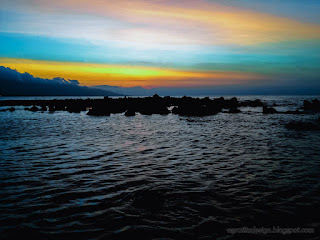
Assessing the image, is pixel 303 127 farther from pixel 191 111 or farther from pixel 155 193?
pixel 191 111

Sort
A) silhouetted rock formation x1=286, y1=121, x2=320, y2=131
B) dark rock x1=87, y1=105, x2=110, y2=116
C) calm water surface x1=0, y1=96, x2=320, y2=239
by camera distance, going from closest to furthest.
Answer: calm water surface x1=0, y1=96, x2=320, y2=239 → silhouetted rock formation x1=286, y1=121, x2=320, y2=131 → dark rock x1=87, y1=105, x2=110, y2=116

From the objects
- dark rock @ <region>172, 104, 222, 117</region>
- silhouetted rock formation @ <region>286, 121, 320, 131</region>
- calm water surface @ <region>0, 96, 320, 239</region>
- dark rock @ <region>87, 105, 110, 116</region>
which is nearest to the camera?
calm water surface @ <region>0, 96, 320, 239</region>

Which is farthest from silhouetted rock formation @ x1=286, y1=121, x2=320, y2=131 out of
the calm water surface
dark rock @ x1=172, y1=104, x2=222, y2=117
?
dark rock @ x1=172, y1=104, x2=222, y2=117

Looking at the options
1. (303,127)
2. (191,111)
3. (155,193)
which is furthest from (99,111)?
(155,193)

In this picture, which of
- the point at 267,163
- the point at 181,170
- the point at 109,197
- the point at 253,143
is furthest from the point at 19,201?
the point at 253,143

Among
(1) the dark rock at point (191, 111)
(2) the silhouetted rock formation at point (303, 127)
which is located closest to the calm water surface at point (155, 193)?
(2) the silhouetted rock formation at point (303, 127)

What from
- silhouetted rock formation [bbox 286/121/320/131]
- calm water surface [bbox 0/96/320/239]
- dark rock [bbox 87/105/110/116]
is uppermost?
dark rock [bbox 87/105/110/116]

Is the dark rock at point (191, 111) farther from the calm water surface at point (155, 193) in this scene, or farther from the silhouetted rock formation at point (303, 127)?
the calm water surface at point (155, 193)

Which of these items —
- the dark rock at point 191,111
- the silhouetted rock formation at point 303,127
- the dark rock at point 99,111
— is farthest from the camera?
the dark rock at point 191,111

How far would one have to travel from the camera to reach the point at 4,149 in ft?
49.4

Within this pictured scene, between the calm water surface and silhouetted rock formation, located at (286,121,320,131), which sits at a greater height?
silhouetted rock formation, located at (286,121,320,131)

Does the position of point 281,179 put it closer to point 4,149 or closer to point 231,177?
point 231,177

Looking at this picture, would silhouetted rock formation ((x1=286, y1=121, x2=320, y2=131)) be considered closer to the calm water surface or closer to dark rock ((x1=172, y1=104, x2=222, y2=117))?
the calm water surface

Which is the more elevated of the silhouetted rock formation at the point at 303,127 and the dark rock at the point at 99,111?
Result: the dark rock at the point at 99,111
